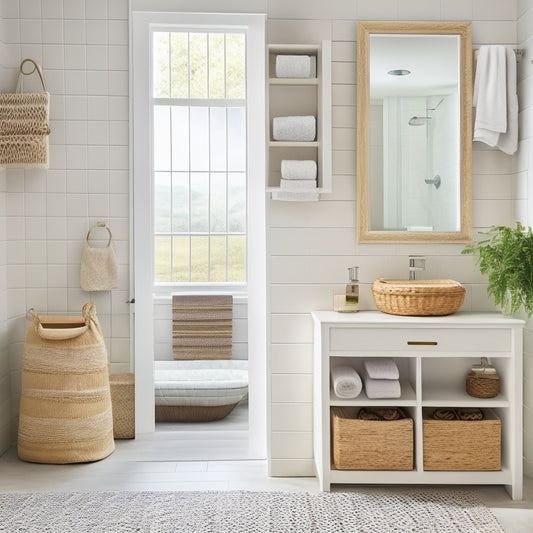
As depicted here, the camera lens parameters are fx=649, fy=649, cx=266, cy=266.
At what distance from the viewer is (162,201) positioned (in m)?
4.51

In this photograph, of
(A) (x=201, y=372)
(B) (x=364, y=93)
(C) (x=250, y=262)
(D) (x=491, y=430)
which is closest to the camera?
(D) (x=491, y=430)

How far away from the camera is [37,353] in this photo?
3.35 meters

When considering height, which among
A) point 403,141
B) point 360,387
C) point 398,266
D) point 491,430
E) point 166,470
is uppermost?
point 403,141

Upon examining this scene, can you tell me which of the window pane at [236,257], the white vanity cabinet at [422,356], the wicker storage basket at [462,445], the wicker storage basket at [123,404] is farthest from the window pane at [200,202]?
the wicker storage basket at [462,445]

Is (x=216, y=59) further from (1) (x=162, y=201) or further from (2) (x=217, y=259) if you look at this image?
(2) (x=217, y=259)

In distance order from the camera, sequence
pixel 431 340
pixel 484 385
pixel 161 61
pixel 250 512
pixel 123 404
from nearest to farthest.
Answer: pixel 250 512
pixel 431 340
pixel 484 385
pixel 123 404
pixel 161 61

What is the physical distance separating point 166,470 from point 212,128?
2313 mm

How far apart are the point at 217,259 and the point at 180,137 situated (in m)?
0.88

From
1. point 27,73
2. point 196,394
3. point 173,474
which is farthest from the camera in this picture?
point 196,394

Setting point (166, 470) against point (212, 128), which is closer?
point (166, 470)

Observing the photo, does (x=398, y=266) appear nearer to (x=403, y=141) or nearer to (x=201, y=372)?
(x=403, y=141)

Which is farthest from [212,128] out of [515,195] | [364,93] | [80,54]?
[515,195]

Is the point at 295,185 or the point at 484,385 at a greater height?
the point at 295,185

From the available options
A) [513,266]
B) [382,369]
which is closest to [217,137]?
[382,369]
